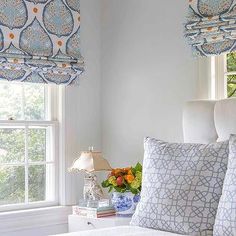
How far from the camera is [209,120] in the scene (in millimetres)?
3197

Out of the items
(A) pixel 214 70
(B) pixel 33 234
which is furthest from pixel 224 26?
(B) pixel 33 234

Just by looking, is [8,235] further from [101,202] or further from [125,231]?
[125,231]

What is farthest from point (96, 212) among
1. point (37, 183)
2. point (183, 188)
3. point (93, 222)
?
point (183, 188)

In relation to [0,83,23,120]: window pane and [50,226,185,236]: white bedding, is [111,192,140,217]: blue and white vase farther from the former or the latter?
[0,83,23,120]: window pane

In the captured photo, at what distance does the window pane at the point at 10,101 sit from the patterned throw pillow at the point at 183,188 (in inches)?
53.2

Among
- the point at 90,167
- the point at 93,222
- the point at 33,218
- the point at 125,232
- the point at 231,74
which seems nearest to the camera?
the point at 125,232

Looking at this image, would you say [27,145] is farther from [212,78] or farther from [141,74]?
[212,78]

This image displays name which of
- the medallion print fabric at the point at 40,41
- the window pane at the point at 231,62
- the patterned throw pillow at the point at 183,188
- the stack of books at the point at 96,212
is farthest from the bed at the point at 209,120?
the medallion print fabric at the point at 40,41

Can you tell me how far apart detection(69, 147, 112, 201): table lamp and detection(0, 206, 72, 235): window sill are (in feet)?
0.96

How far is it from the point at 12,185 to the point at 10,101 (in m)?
0.63

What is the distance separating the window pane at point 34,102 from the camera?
3965 mm

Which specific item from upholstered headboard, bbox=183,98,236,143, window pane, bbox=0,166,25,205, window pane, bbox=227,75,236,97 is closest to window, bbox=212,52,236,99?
window pane, bbox=227,75,236,97

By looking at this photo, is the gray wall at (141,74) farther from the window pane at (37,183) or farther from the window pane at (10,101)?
the window pane at (10,101)

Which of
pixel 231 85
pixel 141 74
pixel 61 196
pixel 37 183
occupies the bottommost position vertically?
pixel 61 196
